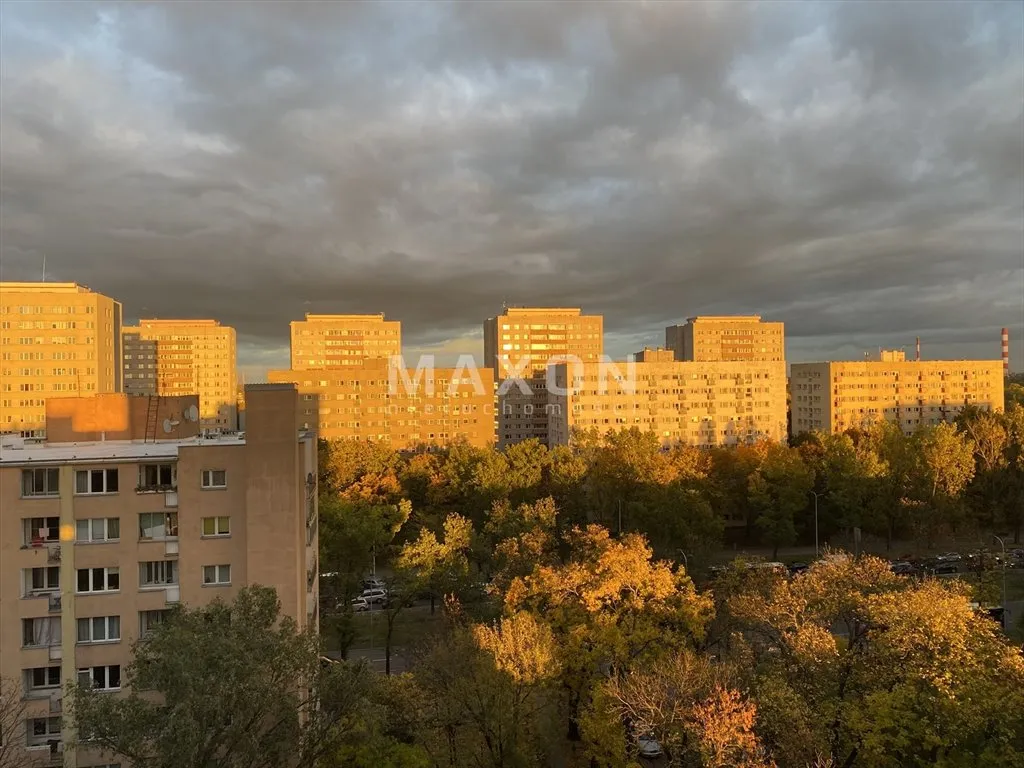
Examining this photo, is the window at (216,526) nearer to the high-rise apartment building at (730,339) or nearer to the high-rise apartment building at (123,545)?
the high-rise apartment building at (123,545)

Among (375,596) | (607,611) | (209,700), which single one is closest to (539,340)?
(375,596)

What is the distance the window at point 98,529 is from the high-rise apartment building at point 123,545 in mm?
28

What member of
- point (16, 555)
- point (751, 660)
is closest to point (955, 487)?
point (751, 660)

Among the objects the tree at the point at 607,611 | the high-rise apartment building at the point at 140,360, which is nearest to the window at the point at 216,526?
the tree at the point at 607,611

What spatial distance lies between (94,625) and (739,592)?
21.9 m

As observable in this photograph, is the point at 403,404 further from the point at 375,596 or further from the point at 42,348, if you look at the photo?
the point at 375,596

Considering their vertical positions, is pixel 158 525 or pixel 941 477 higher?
pixel 158 525

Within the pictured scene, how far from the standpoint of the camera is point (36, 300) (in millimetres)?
82625

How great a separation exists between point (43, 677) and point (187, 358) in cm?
13977

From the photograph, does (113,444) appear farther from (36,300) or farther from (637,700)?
(36,300)

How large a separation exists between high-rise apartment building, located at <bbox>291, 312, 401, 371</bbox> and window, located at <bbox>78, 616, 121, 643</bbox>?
116 meters

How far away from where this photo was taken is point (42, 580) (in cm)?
1972

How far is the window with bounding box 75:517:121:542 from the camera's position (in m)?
20.0

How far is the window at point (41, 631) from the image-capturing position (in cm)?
1939
